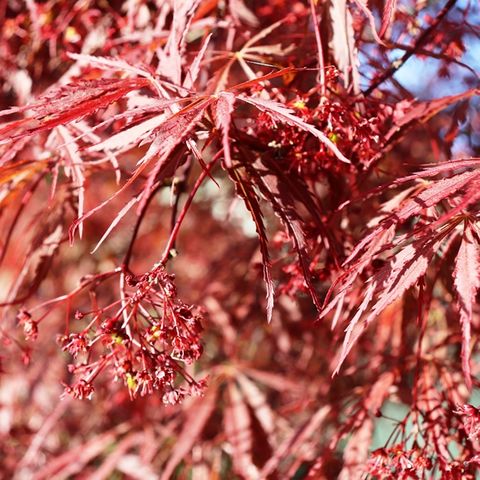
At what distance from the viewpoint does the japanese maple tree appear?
0.69m

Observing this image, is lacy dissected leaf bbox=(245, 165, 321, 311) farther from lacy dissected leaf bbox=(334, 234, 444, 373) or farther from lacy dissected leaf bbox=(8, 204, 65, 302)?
lacy dissected leaf bbox=(8, 204, 65, 302)

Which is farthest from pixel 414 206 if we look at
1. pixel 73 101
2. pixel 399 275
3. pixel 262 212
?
pixel 262 212

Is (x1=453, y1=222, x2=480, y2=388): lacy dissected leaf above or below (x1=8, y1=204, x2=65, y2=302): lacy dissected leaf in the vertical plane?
above

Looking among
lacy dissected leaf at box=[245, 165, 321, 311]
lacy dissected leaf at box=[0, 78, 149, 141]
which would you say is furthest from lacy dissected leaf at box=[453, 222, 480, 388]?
lacy dissected leaf at box=[0, 78, 149, 141]

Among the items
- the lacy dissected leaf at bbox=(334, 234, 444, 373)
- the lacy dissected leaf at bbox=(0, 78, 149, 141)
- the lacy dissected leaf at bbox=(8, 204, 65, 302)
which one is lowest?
the lacy dissected leaf at bbox=(8, 204, 65, 302)

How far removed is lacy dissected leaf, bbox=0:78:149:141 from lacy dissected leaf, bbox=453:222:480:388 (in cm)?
41

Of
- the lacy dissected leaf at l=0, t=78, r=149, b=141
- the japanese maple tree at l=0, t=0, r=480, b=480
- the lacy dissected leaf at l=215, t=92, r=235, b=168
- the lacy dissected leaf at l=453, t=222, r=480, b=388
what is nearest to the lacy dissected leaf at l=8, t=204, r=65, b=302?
the japanese maple tree at l=0, t=0, r=480, b=480

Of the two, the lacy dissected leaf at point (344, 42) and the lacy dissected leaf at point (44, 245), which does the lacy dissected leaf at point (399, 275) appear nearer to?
the lacy dissected leaf at point (344, 42)

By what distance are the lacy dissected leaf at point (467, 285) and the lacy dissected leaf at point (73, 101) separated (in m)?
0.41

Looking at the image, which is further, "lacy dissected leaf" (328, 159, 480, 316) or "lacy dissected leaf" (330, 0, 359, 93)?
"lacy dissected leaf" (330, 0, 359, 93)

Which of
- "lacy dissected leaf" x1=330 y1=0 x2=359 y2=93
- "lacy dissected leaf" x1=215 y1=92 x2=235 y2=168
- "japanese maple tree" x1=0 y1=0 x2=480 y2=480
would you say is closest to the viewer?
"lacy dissected leaf" x1=215 y1=92 x2=235 y2=168

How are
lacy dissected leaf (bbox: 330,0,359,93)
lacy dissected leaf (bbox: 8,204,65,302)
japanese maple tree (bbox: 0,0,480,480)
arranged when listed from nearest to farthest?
japanese maple tree (bbox: 0,0,480,480)
lacy dissected leaf (bbox: 330,0,359,93)
lacy dissected leaf (bbox: 8,204,65,302)

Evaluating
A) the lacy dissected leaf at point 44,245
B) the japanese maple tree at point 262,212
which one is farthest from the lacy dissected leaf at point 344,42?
the lacy dissected leaf at point 44,245

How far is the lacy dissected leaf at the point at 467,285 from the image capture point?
0.63m
